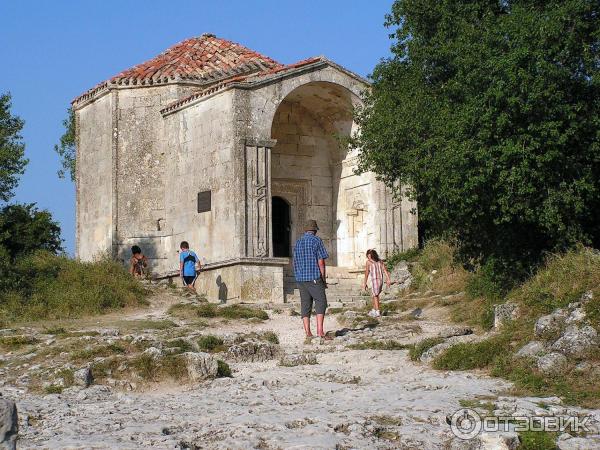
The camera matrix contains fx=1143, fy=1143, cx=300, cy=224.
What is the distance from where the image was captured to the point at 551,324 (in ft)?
55.3

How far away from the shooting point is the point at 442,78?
81.2 ft

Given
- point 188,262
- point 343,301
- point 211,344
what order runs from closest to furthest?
1. point 211,344
2. point 343,301
3. point 188,262

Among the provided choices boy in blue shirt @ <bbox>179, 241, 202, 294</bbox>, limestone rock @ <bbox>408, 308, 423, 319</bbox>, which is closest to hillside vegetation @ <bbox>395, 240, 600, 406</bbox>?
limestone rock @ <bbox>408, 308, 423, 319</bbox>

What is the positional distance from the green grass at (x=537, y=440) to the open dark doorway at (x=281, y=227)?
20188mm

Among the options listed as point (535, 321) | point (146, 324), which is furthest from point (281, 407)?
point (146, 324)

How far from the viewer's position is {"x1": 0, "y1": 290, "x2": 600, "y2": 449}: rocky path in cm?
1244

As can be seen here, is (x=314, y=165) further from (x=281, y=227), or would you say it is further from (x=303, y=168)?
(x=281, y=227)

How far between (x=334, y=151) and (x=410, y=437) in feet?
68.3

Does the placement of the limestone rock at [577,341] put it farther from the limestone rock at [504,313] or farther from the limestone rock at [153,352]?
the limestone rock at [153,352]

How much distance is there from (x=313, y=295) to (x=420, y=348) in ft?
9.62

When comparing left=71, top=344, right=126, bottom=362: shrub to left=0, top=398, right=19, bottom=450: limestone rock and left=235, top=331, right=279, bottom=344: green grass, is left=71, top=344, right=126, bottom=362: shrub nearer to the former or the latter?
left=235, top=331, right=279, bottom=344: green grass

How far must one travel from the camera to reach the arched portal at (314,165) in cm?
3206

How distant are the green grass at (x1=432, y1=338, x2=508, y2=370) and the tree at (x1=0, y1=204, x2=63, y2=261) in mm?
15421

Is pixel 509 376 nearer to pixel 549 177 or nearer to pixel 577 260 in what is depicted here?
pixel 577 260
